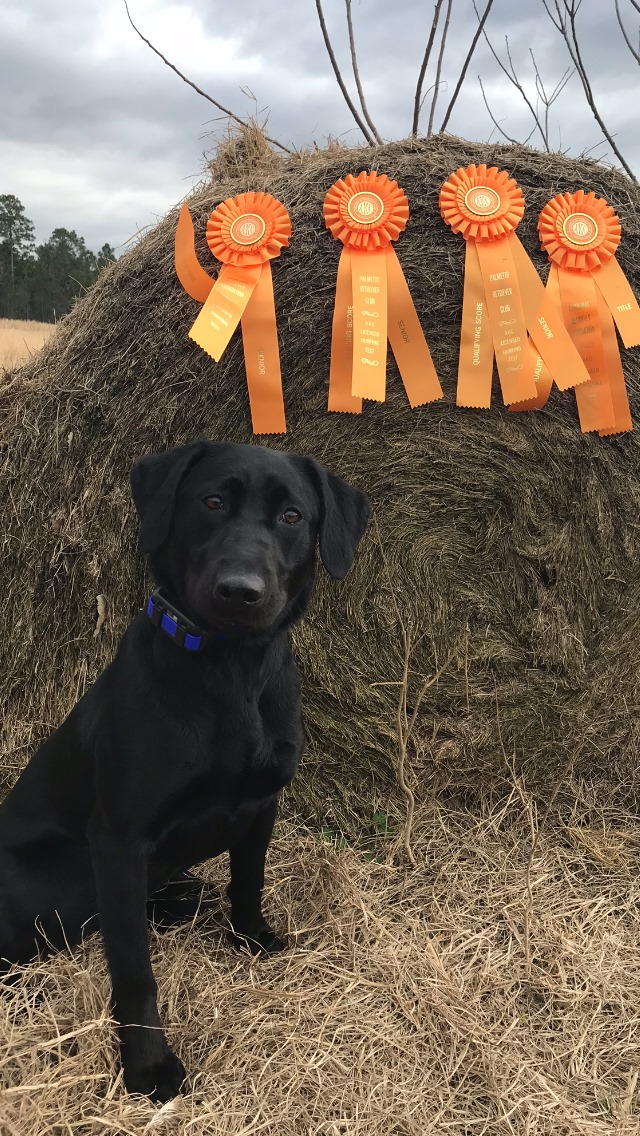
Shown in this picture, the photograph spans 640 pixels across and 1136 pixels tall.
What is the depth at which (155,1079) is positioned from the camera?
6.72 feet

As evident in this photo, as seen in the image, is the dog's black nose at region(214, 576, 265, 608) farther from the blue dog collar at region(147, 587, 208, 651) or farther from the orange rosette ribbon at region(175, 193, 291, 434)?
the orange rosette ribbon at region(175, 193, 291, 434)

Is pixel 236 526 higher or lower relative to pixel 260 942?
higher

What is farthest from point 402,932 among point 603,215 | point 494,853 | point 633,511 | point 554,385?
point 603,215

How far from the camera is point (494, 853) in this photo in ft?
10.1

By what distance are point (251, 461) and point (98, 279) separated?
158 centimetres

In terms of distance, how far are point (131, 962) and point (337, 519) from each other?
4.05 feet

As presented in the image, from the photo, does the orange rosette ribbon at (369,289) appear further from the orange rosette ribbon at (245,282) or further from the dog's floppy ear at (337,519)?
the dog's floppy ear at (337,519)

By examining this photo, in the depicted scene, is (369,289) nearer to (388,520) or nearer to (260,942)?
(388,520)

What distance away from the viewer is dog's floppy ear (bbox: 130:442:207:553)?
2131 millimetres

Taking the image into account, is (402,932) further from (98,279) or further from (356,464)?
(98,279)

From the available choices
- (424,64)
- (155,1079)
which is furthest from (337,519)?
(424,64)

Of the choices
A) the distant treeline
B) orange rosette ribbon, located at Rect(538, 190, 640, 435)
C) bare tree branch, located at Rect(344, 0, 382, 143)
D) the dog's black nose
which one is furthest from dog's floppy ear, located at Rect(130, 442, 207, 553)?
the distant treeline

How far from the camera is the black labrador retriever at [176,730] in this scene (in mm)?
2008

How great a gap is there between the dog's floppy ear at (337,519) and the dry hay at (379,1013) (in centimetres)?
→ 113
